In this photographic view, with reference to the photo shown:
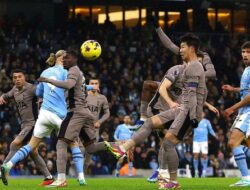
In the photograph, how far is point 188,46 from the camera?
43.0 feet

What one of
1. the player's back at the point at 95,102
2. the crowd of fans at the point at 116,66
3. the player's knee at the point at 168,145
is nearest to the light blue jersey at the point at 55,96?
the player's knee at the point at 168,145

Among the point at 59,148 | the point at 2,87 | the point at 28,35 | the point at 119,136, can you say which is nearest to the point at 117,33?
the point at 28,35

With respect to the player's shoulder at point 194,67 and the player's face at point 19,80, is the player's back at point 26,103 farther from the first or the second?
the player's shoulder at point 194,67

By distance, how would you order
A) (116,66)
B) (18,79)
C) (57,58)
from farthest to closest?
(116,66), (18,79), (57,58)

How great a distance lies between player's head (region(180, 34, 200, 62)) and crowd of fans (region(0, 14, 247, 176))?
13.9 metres

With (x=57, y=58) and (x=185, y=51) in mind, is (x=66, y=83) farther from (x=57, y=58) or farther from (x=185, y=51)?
(x=185, y=51)

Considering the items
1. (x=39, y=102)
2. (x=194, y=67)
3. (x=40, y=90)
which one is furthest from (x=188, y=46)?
(x=39, y=102)

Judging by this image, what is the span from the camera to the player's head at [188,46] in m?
13.1

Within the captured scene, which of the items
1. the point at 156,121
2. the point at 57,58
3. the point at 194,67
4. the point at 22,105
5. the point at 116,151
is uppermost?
the point at 57,58

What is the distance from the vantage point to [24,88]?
16.8 metres

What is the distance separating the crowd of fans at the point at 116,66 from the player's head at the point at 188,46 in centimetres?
1387

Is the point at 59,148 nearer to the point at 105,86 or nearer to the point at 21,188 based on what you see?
the point at 21,188

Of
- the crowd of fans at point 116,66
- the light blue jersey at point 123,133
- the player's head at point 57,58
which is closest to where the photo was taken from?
the player's head at point 57,58

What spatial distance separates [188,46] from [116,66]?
2389 centimetres
